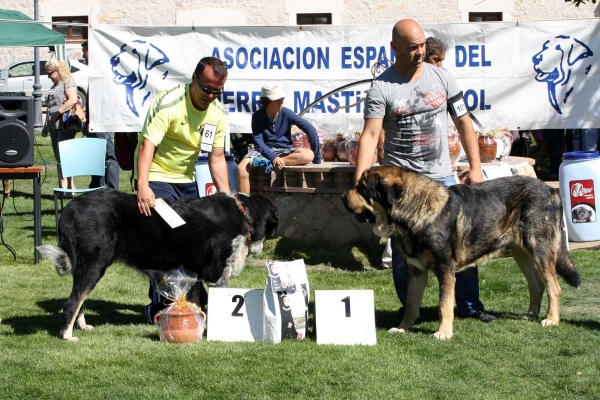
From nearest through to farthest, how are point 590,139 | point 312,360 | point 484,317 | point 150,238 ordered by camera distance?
point 312,360 < point 150,238 < point 484,317 < point 590,139

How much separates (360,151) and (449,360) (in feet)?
5.16

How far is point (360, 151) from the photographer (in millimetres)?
5926

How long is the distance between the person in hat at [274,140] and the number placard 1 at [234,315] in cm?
348

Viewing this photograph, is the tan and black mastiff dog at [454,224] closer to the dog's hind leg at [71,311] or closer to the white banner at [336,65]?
the dog's hind leg at [71,311]

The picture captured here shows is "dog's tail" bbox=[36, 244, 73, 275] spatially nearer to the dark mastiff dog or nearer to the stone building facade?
the dark mastiff dog

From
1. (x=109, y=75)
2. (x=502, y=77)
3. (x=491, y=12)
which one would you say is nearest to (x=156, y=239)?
(x=109, y=75)

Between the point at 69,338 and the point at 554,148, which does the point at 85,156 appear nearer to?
the point at 69,338

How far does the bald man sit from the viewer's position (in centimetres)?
578

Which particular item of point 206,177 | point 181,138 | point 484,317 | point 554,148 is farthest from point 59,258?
point 554,148

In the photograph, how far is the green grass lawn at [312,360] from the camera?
4809 mm

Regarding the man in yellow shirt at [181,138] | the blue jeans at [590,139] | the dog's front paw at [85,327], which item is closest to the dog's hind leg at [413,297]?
the man in yellow shirt at [181,138]

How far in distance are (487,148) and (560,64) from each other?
2.33 metres

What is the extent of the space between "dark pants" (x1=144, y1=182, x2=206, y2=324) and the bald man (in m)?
1.40

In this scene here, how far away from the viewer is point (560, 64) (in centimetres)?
1066
